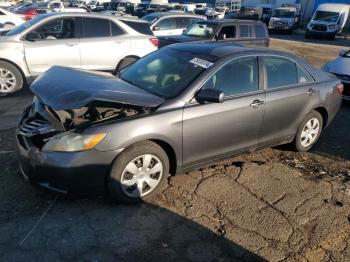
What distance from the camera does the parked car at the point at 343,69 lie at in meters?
8.20

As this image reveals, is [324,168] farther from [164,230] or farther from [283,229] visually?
[164,230]

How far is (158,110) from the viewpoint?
3.91 metres

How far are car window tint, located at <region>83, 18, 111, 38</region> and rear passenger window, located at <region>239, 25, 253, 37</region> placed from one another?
5249 mm

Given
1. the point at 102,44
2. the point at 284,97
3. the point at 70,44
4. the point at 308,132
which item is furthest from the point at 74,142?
the point at 102,44

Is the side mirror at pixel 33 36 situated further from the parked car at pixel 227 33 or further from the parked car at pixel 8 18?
the parked car at pixel 8 18

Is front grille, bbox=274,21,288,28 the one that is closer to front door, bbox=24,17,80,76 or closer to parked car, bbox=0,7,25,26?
parked car, bbox=0,7,25,26

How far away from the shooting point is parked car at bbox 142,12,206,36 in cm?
1395

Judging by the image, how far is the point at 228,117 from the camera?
4.36 meters

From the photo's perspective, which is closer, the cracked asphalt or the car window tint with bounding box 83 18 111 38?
the cracked asphalt

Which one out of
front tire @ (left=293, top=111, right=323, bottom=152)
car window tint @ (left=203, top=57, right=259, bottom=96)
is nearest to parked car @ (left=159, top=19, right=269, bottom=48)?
front tire @ (left=293, top=111, right=323, bottom=152)

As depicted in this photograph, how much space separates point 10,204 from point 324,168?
3.98 m

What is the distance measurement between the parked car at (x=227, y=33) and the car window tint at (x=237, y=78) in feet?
24.5

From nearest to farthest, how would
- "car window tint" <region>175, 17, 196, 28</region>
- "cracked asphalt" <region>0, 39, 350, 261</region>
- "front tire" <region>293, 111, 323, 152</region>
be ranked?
1. "cracked asphalt" <region>0, 39, 350, 261</region>
2. "front tire" <region>293, 111, 323, 152</region>
3. "car window tint" <region>175, 17, 196, 28</region>

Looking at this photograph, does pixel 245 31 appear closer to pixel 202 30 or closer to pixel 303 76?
pixel 202 30
